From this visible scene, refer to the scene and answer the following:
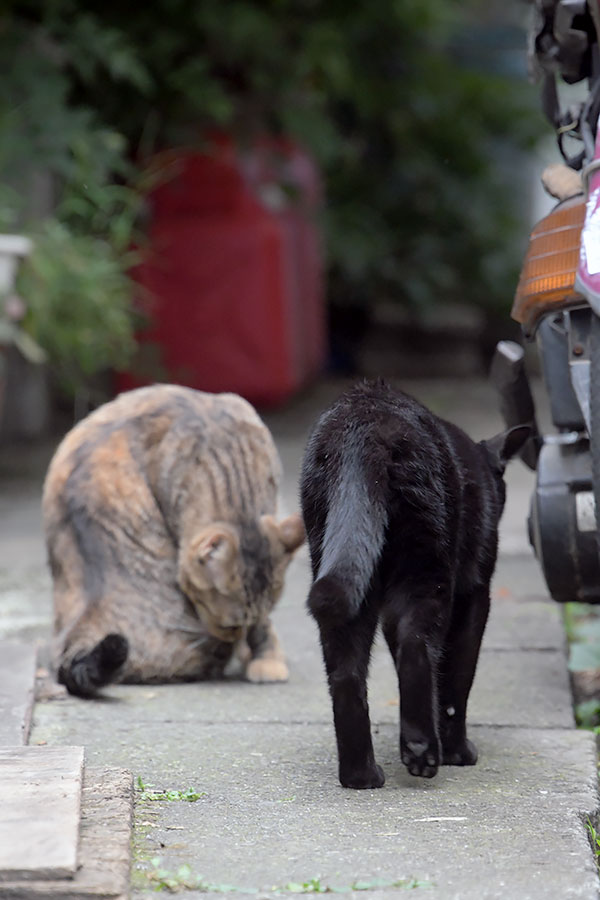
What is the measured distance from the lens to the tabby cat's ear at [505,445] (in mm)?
2971

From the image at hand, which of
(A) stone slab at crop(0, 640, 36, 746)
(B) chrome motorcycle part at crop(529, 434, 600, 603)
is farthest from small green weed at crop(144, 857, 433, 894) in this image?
(B) chrome motorcycle part at crop(529, 434, 600, 603)

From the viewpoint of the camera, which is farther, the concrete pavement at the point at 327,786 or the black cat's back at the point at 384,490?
the black cat's back at the point at 384,490

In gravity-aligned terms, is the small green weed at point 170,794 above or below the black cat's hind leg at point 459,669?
below

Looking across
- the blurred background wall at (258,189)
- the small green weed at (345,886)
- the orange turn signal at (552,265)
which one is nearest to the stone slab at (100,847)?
the small green weed at (345,886)

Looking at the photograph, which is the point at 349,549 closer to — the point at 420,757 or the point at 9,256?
the point at 420,757

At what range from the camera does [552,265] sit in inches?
115

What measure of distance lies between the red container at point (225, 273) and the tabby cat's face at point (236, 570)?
496 centimetres

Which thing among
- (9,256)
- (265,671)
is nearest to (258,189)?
(9,256)

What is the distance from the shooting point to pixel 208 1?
770cm

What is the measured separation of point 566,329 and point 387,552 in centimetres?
83

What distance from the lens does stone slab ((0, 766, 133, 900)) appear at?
2.01 m

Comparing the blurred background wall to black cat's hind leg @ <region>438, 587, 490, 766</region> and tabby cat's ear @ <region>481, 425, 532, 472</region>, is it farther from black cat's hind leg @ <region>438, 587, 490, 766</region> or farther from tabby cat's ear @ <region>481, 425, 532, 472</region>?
black cat's hind leg @ <region>438, 587, 490, 766</region>

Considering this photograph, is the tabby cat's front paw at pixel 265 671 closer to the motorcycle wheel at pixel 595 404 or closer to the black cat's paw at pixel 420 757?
the black cat's paw at pixel 420 757

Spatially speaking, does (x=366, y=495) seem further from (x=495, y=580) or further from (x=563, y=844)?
(x=495, y=580)
